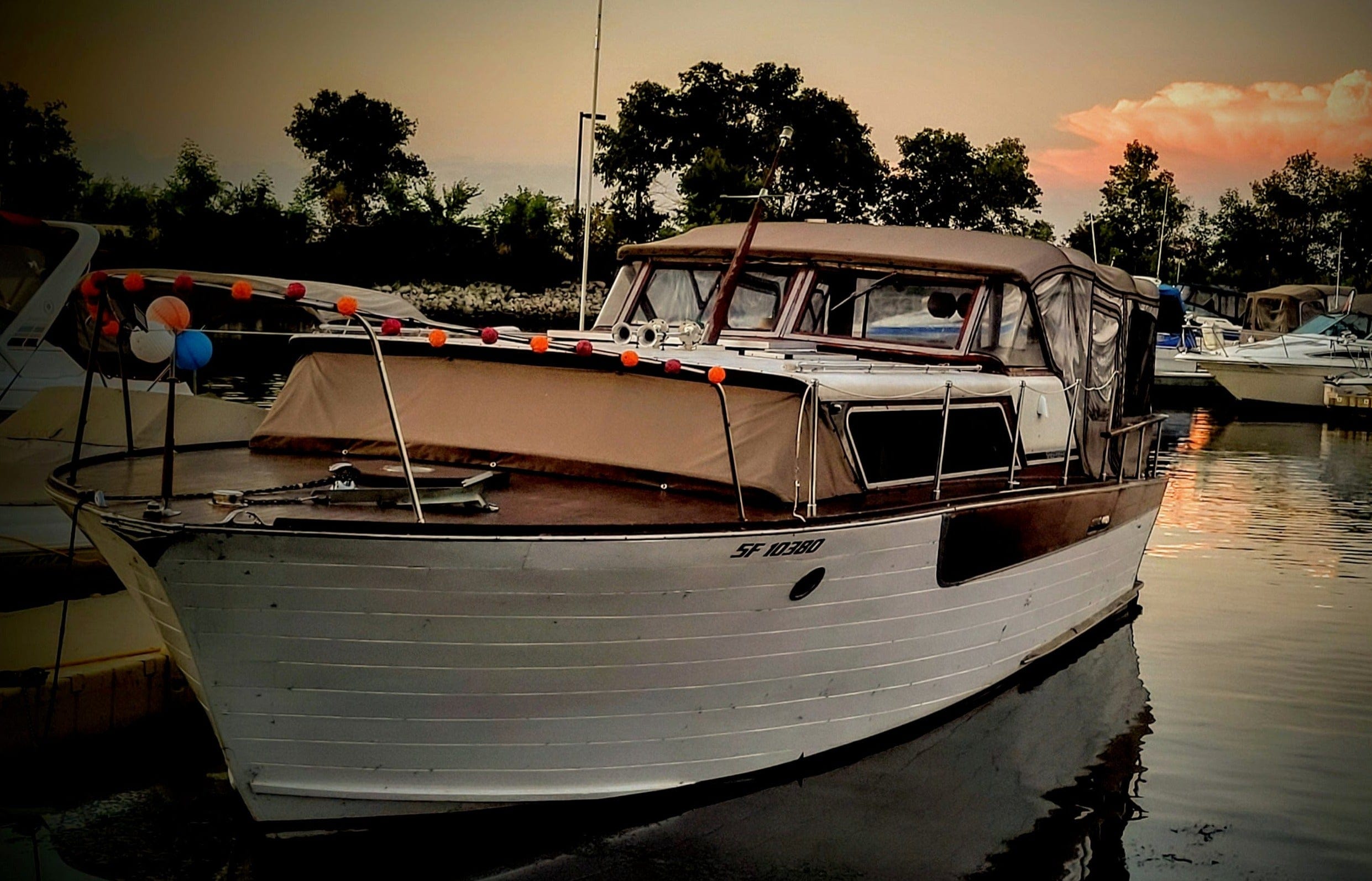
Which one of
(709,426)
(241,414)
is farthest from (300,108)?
(709,426)

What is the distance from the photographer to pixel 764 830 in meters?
6.82

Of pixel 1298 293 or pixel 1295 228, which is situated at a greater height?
pixel 1295 228

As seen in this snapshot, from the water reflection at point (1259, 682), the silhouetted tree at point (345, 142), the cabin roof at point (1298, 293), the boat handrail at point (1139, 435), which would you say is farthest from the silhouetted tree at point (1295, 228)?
the boat handrail at point (1139, 435)

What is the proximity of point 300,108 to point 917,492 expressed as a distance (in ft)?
236

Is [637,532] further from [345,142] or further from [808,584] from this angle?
[345,142]

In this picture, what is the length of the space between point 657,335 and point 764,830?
124 inches

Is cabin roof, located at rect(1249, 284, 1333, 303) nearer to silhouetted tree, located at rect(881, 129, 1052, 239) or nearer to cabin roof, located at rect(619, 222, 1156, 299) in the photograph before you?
silhouetted tree, located at rect(881, 129, 1052, 239)

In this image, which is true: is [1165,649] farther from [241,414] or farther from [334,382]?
[241,414]

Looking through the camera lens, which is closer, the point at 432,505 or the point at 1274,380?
the point at 432,505

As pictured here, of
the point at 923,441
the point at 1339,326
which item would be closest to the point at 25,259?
the point at 923,441

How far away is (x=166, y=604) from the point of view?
5.78 m

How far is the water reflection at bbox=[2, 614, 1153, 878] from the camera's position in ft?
20.5

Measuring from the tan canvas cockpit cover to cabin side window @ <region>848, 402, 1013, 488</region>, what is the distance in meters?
0.31

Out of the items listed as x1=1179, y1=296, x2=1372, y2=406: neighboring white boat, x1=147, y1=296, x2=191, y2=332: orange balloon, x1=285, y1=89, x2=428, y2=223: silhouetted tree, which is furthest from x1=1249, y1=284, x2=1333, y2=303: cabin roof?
x1=147, y1=296, x2=191, y2=332: orange balloon
